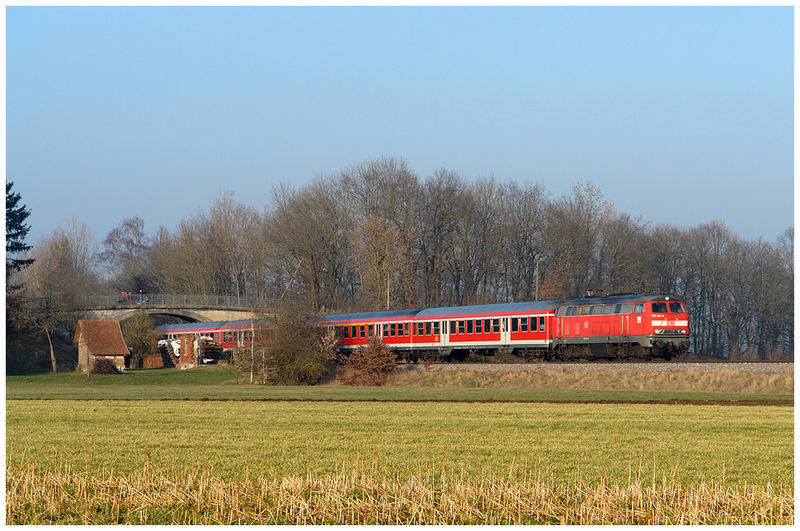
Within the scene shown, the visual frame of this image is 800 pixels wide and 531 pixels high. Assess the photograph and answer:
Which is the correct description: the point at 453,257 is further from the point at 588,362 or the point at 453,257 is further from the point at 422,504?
the point at 422,504

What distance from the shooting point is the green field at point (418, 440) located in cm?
1800

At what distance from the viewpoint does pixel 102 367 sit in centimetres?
6278

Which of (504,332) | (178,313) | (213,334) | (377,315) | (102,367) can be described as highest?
(377,315)

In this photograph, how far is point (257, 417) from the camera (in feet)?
94.8

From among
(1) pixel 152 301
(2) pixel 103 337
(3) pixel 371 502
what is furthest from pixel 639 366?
(1) pixel 152 301

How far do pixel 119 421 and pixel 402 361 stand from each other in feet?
87.0

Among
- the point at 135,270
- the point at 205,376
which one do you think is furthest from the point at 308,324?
the point at 135,270

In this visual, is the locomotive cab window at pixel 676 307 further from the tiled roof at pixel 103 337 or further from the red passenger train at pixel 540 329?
the tiled roof at pixel 103 337

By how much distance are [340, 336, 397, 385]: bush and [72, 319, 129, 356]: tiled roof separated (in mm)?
23523

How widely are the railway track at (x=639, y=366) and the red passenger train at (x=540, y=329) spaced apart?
4.11 feet

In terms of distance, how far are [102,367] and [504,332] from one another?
27569 millimetres

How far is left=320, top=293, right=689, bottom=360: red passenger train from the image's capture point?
43750 millimetres

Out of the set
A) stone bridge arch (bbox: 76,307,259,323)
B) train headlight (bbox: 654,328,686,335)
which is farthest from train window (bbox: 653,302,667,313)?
stone bridge arch (bbox: 76,307,259,323)

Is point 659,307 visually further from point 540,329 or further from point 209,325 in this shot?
point 209,325
